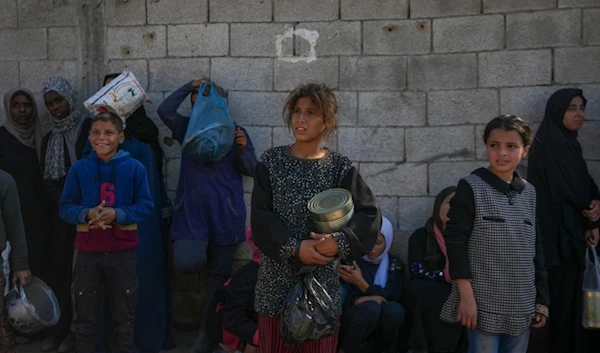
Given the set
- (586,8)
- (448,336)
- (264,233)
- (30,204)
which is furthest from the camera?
(30,204)

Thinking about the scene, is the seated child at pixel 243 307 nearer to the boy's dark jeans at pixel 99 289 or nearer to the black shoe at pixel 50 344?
the boy's dark jeans at pixel 99 289

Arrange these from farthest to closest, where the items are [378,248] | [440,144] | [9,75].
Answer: [9,75] → [440,144] → [378,248]

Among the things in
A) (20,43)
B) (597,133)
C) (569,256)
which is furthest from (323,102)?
(20,43)

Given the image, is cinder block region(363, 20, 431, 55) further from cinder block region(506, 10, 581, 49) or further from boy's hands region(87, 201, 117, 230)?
boy's hands region(87, 201, 117, 230)

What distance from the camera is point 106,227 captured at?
14.6 feet

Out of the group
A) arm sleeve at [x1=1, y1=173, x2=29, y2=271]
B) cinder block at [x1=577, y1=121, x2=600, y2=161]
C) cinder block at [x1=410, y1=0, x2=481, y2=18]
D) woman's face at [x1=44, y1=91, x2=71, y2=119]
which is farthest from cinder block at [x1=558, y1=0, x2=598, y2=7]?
arm sleeve at [x1=1, y1=173, x2=29, y2=271]

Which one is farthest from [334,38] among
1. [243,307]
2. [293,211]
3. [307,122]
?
[293,211]

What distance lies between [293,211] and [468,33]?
9.70 ft

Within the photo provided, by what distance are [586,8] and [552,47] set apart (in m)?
0.36

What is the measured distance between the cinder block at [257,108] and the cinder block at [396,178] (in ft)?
2.70

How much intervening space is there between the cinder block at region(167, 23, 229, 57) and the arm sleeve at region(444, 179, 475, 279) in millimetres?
3023

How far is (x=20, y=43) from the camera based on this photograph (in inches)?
247

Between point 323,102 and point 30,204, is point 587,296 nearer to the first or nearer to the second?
point 323,102

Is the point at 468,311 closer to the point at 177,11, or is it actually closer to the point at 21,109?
the point at 177,11
